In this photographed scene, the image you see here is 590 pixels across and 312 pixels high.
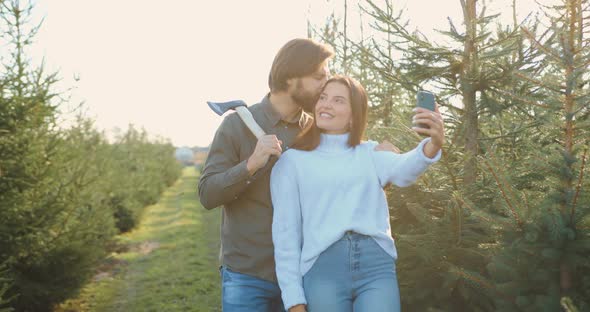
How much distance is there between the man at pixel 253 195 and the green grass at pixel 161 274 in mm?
5175

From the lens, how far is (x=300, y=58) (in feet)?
8.73

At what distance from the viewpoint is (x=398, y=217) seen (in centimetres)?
391

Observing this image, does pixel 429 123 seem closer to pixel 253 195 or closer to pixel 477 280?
pixel 477 280

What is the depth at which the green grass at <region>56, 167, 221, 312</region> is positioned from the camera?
8.19 metres

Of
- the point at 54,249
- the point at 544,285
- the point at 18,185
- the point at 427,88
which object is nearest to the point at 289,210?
the point at 544,285

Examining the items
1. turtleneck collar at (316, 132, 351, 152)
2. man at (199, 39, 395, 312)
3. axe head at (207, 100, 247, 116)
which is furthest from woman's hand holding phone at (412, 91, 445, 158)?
axe head at (207, 100, 247, 116)

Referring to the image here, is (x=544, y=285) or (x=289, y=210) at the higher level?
(x=289, y=210)

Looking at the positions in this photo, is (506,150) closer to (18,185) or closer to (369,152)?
(369,152)

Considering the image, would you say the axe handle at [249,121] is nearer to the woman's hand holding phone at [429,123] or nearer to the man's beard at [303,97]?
the man's beard at [303,97]

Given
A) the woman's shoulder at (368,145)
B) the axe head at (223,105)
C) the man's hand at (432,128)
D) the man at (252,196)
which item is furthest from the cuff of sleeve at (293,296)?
the axe head at (223,105)

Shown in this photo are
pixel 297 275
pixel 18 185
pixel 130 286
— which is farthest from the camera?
pixel 130 286

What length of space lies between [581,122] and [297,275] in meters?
1.44

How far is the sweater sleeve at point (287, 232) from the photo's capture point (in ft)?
7.82


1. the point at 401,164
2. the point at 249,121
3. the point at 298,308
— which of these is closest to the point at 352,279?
the point at 298,308
